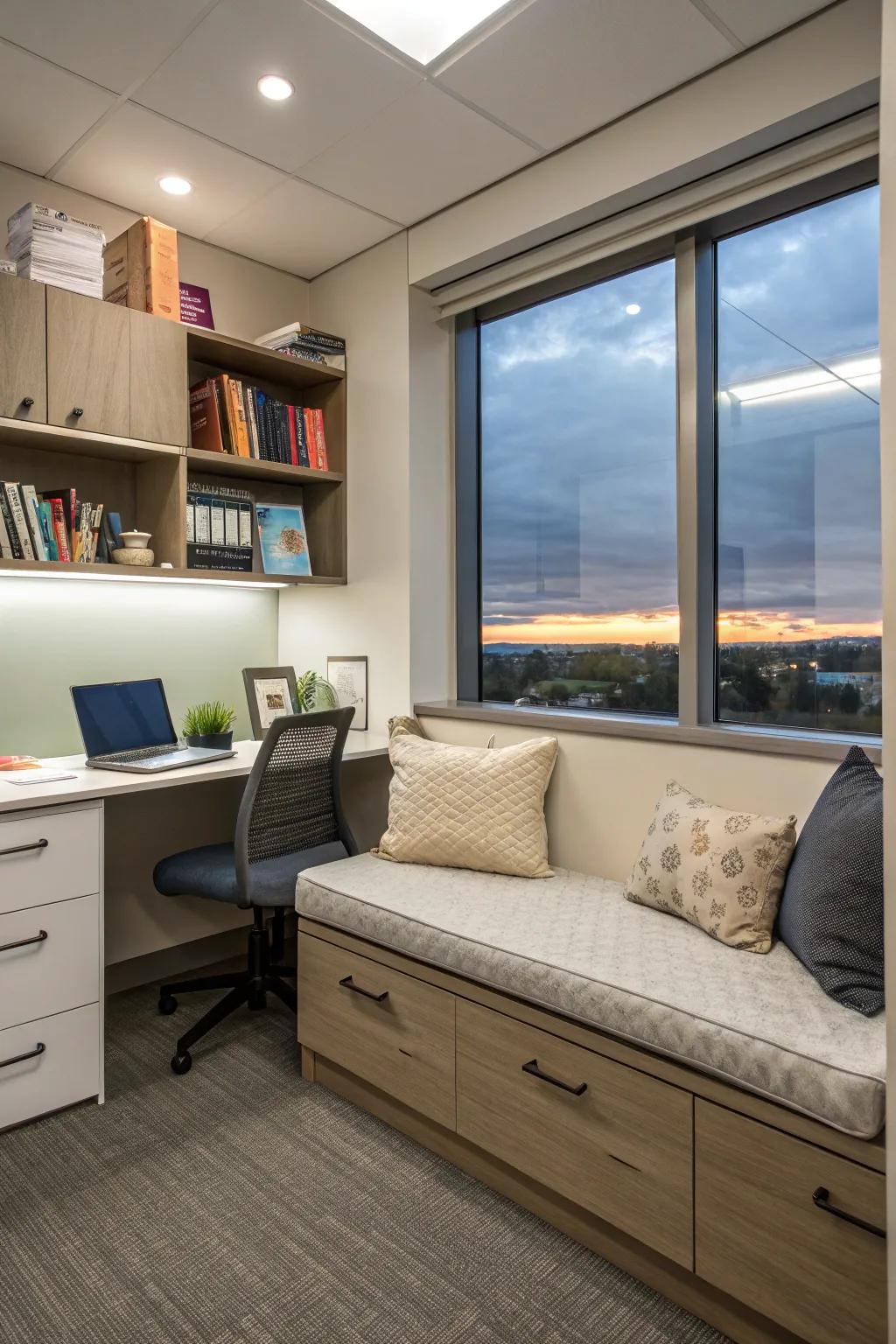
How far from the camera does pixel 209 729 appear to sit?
2.88m

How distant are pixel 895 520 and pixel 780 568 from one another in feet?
3.99

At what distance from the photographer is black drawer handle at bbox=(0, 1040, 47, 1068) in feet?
6.75

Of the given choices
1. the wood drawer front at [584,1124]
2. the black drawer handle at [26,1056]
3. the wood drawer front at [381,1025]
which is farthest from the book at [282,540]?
the wood drawer front at [584,1124]

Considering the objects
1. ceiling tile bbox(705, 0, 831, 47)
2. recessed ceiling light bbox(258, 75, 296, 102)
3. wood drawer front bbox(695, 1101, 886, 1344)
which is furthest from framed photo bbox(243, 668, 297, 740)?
ceiling tile bbox(705, 0, 831, 47)

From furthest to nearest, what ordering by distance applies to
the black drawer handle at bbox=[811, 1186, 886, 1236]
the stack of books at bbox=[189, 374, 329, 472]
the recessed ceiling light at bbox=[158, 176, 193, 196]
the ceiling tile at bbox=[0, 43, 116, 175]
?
the stack of books at bbox=[189, 374, 329, 472], the recessed ceiling light at bbox=[158, 176, 193, 196], the ceiling tile at bbox=[0, 43, 116, 175], the black drawer handle at bbox=[811, 1186, 886, 1236]

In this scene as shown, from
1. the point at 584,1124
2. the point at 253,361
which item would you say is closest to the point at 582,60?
the point at 253,361

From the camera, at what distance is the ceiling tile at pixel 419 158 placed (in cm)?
234

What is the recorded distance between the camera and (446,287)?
3.04m

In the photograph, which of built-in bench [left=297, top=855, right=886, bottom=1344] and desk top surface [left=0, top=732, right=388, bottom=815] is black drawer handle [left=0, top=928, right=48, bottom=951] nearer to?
desk top surface [left=0, top=732, right=388, bottom=815]

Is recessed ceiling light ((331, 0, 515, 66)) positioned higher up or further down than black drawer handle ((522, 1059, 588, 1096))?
higher up

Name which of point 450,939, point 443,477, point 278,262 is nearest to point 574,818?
point 450,939

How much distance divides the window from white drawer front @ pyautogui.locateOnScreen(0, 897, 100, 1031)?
154 centimetres

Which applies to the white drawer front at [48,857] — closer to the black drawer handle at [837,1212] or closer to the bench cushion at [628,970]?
the bench cushion at [628,970]

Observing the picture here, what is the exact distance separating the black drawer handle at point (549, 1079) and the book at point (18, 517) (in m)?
1.93
